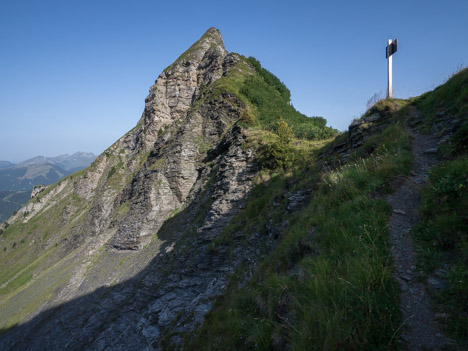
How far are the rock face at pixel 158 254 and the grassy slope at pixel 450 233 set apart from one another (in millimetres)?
8285

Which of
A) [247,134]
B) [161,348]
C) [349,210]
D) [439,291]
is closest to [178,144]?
[247,134]

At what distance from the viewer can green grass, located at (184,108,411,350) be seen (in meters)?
2.90

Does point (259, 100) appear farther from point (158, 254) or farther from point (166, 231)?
point (158, 254)

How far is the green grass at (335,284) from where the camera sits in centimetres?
290

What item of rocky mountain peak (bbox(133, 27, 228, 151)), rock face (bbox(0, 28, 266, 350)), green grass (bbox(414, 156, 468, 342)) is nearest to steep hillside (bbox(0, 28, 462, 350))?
green grass (bbox(414, 156, 468, 342))

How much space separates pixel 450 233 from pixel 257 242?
369 inches

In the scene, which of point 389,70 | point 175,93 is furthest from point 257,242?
point 175,93

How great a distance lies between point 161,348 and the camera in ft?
33.1

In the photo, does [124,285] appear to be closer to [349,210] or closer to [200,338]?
[200,338]

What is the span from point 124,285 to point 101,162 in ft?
191

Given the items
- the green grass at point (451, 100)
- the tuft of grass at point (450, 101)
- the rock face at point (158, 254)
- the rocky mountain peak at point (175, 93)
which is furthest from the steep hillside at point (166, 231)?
the green grass at point (451, 100)

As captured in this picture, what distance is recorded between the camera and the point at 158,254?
21703 mm

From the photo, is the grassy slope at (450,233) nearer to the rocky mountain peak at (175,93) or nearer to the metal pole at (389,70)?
the metal pole at (389,70)

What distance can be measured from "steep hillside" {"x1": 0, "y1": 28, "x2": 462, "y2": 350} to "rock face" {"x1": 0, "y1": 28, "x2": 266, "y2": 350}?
0.52ft
